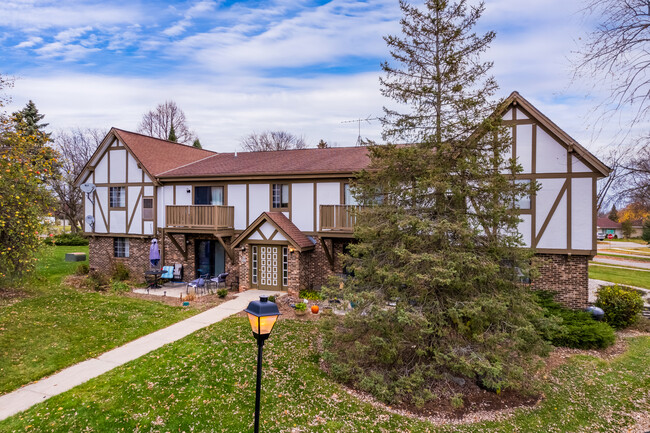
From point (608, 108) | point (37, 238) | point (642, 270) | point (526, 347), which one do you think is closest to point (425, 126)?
point (608, 108)

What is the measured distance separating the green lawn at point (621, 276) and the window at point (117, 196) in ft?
93.5

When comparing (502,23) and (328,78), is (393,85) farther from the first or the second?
(328,78)

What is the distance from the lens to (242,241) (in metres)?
15.6

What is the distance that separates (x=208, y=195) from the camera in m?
17.7

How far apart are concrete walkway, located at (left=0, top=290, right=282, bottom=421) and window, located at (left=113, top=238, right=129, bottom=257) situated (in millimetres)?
9304

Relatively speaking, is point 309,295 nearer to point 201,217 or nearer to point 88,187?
point 201,217

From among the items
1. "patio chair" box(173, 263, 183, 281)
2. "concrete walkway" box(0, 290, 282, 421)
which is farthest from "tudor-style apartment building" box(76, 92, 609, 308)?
"concrete walkway" box(0, 290, 282, 421)

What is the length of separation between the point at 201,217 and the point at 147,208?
3964 millimetres

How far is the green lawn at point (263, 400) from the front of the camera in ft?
21.4

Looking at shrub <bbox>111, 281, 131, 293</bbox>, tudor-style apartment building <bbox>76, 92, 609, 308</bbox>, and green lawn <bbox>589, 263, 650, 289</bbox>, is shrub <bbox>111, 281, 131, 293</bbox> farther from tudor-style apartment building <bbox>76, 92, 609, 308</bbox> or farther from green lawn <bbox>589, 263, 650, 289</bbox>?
green lawn <bbox>589, 263, 650, 289</bbox>

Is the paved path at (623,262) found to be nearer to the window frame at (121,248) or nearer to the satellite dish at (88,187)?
the window frame at (121,248)

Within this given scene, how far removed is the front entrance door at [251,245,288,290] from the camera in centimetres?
1538

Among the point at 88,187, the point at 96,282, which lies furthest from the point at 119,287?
the point at 88,187

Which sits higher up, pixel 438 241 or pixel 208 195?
pixel 208 195
